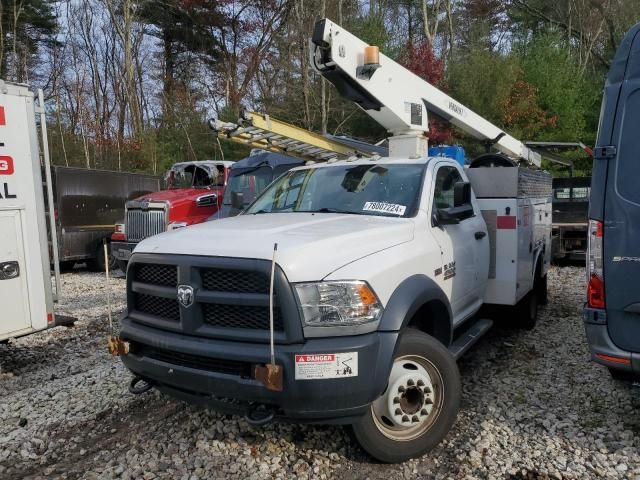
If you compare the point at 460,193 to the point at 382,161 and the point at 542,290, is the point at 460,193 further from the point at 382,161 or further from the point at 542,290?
the point at 542,290

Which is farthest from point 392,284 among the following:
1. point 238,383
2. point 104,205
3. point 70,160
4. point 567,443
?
point 70,160

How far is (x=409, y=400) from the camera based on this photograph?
3.38 m

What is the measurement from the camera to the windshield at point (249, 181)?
10789 mm

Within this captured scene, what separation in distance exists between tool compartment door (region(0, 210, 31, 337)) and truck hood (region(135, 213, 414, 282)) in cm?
229

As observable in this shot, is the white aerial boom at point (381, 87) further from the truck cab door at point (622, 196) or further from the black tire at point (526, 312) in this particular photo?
the truck cab door at point (622, 196)

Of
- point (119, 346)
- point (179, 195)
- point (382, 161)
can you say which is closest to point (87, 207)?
point (179, 195)

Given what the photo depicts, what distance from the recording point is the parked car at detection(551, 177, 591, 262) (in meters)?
11.5

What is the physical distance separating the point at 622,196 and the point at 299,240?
6.89 feet

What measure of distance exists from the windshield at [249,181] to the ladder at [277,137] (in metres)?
2.06

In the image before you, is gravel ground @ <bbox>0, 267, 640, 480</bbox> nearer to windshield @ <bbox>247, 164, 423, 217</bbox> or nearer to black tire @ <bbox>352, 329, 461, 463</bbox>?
black tire @ <bbox>352, 329, 461, 463</bbox>

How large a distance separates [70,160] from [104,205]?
11294 millimetres

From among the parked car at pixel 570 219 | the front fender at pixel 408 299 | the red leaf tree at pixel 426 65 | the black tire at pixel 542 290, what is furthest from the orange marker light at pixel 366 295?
the red leaf tree at pixel 426 65

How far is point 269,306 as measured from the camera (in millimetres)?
2885

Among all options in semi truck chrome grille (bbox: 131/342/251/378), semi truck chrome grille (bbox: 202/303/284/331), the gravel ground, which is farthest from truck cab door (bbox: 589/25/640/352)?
semi truck chrome grille (bbox: 131/342/251/378)
